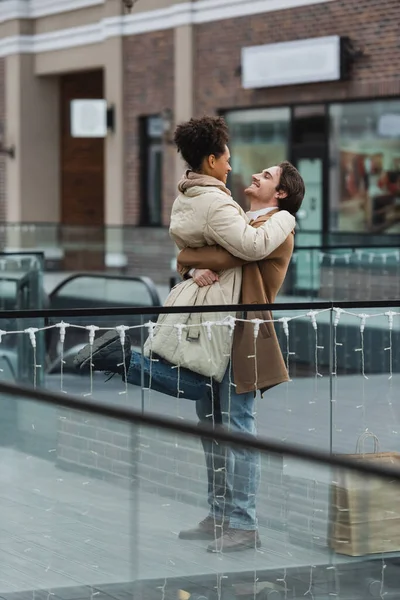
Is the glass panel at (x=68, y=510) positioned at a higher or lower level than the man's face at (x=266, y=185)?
lower

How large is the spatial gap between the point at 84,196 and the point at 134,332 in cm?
2286

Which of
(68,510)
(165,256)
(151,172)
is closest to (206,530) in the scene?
(68,510)

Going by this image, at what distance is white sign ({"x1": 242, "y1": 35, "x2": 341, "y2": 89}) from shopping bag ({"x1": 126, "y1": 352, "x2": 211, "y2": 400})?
43.8 ft

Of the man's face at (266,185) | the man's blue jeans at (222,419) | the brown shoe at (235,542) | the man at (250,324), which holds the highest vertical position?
the man's face at (266,185)

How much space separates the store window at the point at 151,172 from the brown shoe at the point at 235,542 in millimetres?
20150

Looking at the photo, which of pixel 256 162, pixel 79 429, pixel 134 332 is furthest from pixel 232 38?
pixel 79 429

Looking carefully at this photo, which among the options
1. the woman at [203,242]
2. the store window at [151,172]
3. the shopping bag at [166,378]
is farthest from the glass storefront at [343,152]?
the woman at [203,242]

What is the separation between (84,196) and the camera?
29.3 meters

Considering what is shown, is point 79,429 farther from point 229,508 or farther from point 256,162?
point 256,162

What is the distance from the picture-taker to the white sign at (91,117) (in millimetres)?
25328

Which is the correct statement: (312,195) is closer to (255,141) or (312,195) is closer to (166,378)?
(255,141)

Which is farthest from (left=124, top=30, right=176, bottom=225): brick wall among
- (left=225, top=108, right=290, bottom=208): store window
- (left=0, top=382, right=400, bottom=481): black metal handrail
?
(left=0, top=382, right=400, bottom=481): black metal handrail

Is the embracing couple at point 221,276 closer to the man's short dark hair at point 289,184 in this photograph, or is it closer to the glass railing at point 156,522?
the man's short dark hair at point 289,184

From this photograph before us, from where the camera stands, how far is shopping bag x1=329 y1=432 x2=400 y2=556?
3.26m
